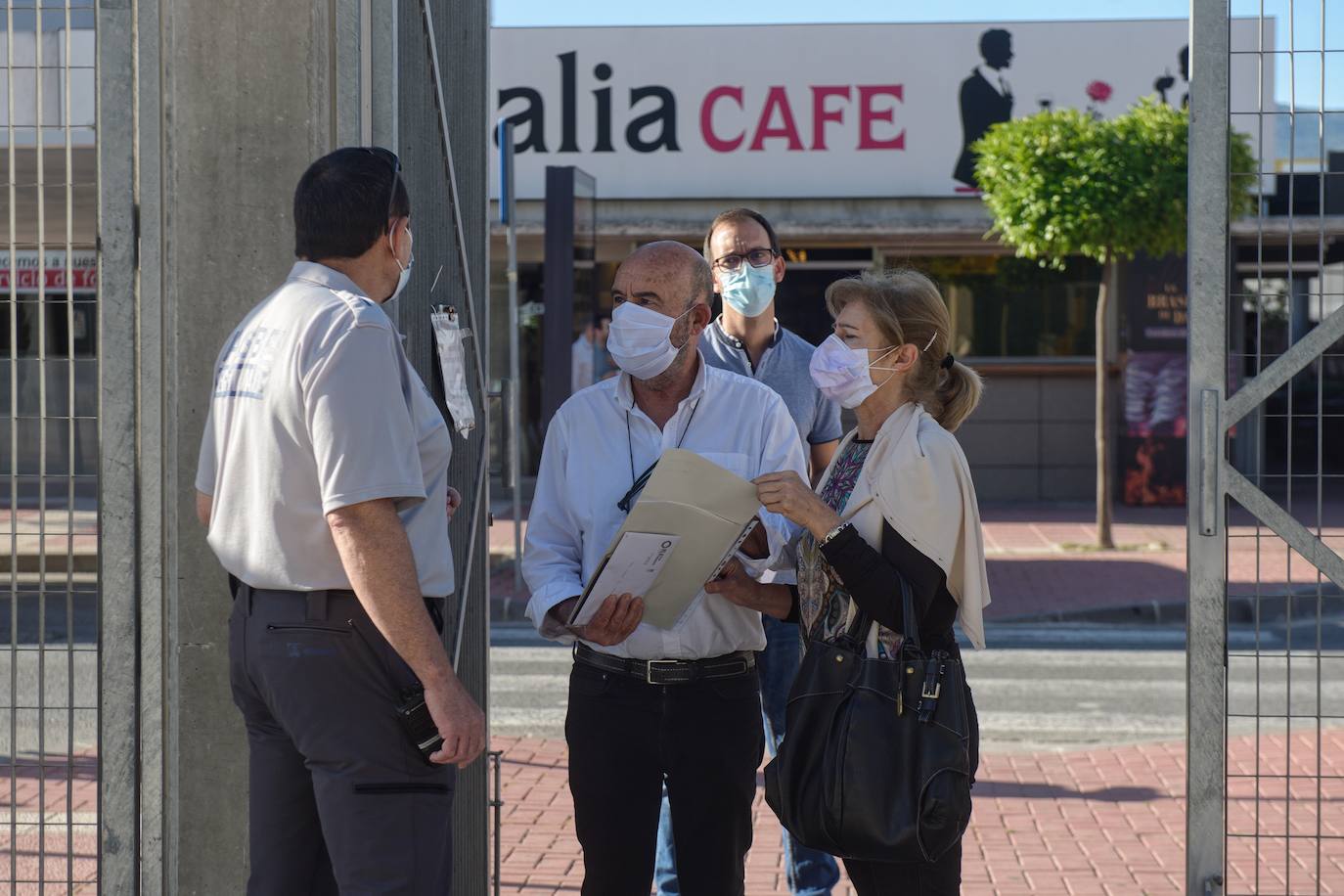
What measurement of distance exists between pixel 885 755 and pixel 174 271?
1.92m

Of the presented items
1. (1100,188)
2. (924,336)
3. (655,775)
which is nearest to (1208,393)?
(924,336)

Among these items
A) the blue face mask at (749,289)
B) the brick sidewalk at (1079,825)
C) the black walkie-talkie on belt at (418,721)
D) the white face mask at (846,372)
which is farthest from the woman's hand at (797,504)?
the brick sidewalk at (1079,825)

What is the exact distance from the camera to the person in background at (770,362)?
14.8 feet

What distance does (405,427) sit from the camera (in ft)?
9.29

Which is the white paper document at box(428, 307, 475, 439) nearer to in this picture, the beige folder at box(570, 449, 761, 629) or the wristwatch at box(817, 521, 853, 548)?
the beige folder at box(570, 449, 761, 629)

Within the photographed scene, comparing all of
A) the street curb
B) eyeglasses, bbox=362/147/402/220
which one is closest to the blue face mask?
eyeglasses, bbox=362/147/402/220

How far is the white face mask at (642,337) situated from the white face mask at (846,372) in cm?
35

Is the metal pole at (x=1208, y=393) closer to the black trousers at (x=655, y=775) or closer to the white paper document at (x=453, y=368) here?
the black trousers at (x=655, y=775)

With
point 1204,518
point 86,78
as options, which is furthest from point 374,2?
point 1204,518

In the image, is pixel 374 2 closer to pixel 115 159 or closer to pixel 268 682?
pixel 115 159

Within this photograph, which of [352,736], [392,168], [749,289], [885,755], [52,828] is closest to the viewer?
[352,736]

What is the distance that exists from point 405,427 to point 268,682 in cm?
53

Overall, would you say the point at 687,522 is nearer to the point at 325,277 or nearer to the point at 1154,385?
the point at 325,277

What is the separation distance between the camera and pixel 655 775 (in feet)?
11.6
